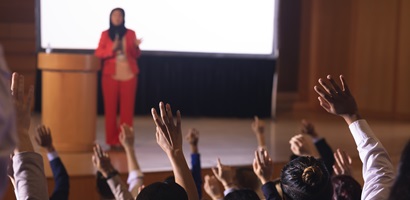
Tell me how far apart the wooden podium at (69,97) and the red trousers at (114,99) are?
0.73 ft

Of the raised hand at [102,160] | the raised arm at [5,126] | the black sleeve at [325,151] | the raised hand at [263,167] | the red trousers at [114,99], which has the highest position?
the raised arm at [5,126]

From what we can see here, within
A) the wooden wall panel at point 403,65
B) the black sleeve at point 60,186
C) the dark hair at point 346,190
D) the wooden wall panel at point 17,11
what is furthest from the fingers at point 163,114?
the wooden wall panel at point 403,65

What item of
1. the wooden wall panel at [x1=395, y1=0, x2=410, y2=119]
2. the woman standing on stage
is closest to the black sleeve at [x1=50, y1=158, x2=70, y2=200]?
the woman standing on stage

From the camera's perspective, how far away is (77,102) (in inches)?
212

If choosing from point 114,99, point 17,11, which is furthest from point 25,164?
point 17,11

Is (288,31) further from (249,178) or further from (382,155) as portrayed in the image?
(382,155)

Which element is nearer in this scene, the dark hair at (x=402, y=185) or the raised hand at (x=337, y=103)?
the dark hair at (x=402, y=185)

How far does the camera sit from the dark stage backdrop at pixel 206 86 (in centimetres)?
832

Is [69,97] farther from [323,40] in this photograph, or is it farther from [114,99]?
[323,40]

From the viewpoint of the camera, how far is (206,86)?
337 inches

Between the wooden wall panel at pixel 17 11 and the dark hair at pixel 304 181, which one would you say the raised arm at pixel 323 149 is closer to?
the dark hair at pixel 304 181

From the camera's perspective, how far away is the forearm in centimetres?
184

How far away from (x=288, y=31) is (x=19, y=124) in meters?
8.93

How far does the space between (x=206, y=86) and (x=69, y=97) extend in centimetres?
338
